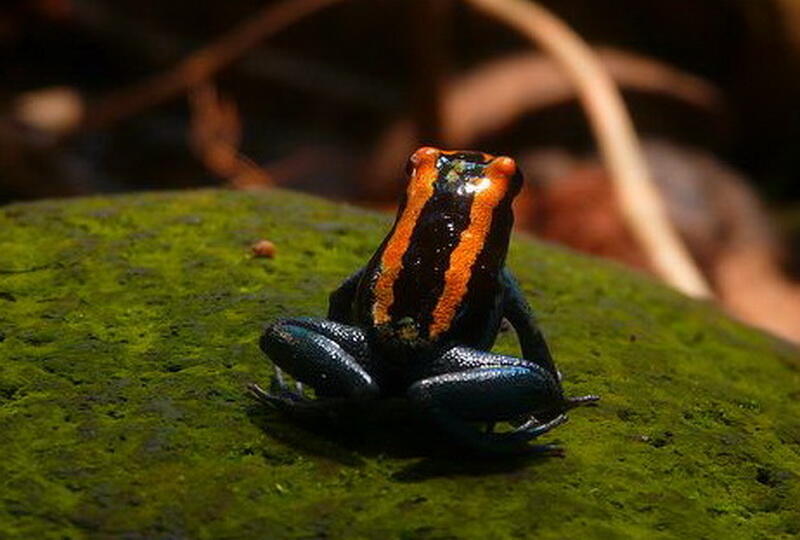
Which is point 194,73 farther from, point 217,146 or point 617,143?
point 617,143

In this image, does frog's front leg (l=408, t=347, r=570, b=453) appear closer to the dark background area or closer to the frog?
the frog

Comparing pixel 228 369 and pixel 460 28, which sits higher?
pixel 460 28

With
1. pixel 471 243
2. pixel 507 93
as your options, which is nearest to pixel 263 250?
pixel 471 243

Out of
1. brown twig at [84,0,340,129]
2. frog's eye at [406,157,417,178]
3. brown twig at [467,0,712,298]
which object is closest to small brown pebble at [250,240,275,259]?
frog's eye at [406,157,417,178]

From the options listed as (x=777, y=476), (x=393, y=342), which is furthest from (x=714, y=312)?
(x=393, y=342)

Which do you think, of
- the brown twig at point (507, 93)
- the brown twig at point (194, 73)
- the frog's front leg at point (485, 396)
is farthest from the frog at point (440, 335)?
the brown twig at point (507, 93)

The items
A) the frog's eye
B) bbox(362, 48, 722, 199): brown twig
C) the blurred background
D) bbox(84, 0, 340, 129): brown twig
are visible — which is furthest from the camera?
bbox(362, 48, 722, 199): brown twig

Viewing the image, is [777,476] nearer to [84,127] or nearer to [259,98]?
[84,127]
